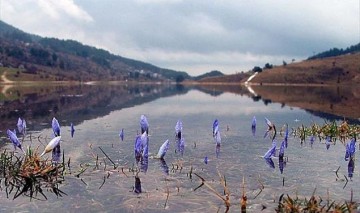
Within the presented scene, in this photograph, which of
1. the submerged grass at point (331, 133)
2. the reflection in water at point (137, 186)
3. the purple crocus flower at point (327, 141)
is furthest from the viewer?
the submerged grass at point (331, 133)

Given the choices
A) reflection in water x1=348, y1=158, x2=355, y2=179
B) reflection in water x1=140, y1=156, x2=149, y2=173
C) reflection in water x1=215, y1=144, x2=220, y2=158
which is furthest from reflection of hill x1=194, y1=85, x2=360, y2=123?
reflection in water x1=140, y1=156, x2=149, y2=173

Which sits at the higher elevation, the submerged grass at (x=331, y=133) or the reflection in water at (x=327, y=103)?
the submerged grass at (x=331, y=133)

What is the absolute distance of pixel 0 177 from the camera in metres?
15.4

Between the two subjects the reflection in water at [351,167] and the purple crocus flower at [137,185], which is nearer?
the purple crocus flower at [137,185]

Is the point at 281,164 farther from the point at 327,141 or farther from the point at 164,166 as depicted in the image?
the point at 327,141

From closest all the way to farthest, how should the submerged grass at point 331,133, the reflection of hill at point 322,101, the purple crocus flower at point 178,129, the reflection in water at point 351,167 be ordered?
the reflection in water at point 351,167, the purple crocus flower at point 178,129, the submerged grass at point 331,133, the reflection of hill at point 322,101

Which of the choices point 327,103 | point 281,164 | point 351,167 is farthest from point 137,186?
point 327,103

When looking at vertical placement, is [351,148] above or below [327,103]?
above

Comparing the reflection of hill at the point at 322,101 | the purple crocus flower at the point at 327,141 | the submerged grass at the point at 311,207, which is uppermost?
the submerged grass at the point at 311,207

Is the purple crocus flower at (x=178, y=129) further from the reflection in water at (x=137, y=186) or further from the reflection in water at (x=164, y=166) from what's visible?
the reflection in water at (x=137, y=186)

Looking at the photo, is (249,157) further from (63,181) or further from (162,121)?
(162,121)

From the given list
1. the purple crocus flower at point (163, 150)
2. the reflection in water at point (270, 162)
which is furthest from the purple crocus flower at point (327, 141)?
the purple crocus flower at point (163, 150)

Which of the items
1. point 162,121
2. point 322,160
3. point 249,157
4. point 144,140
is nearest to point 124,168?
point 144,140

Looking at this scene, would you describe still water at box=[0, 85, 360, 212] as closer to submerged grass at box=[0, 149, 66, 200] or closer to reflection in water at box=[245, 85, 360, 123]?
submerged grass at box=[0, 149, 66, 200]
